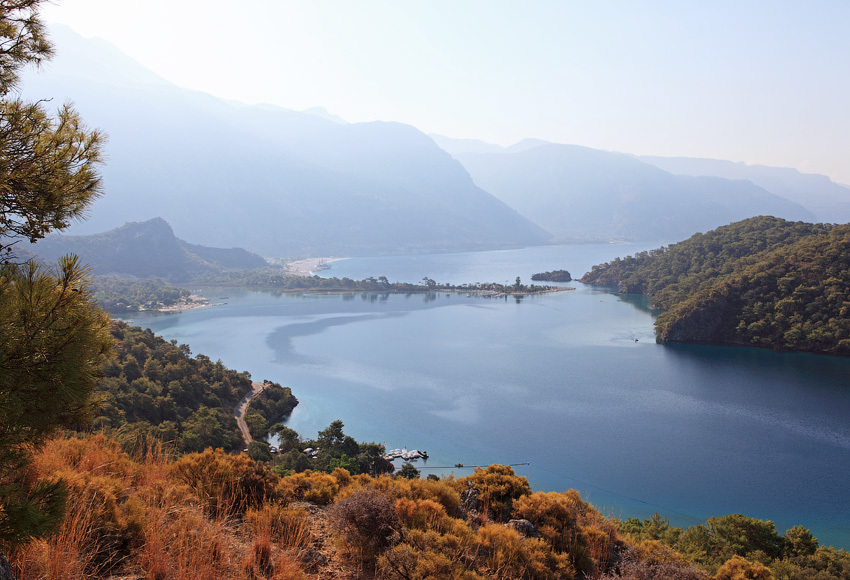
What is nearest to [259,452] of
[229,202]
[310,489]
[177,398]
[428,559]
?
[177,398]

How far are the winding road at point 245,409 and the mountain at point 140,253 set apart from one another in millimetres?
69518

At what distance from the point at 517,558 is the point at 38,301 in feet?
14.3

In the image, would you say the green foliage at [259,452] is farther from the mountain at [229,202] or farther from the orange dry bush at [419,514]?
the mountain at [229,202]

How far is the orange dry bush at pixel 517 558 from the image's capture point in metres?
4.45

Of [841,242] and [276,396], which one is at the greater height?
[841,242]

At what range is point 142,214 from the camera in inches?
5758

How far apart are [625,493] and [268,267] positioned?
107 metres

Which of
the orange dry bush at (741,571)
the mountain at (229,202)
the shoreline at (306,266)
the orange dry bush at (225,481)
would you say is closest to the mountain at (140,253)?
the shoreline at (306,266)

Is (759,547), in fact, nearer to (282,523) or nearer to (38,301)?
(282,523)

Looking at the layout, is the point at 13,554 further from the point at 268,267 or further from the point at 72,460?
the point at 268,267

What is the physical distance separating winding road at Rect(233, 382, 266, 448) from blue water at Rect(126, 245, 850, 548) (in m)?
2.88

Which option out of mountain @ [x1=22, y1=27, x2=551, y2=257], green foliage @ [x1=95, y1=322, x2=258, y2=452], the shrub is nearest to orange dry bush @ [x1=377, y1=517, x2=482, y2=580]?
the shrub

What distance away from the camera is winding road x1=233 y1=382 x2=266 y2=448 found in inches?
919

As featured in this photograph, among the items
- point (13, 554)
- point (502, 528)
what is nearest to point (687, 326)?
point (502, 528)
